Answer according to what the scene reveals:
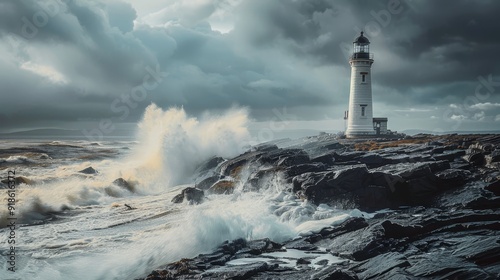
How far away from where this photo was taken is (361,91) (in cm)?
3750

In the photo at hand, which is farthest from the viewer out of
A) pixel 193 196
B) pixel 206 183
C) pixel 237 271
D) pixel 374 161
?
pixel 206 183

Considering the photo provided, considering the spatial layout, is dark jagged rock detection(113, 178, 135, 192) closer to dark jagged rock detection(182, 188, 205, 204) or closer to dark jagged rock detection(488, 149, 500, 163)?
dark jagged rock detection(182, 188, 205, 204)

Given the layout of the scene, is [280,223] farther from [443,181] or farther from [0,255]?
[0,255]

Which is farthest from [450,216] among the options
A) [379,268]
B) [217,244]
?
[217,244]

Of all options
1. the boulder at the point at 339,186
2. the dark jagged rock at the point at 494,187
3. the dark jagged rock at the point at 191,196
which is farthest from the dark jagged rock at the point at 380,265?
the dark jagged rock at the point at 191,196

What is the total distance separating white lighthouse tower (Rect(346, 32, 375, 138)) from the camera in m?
37.3

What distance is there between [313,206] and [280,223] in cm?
229

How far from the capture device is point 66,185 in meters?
26.9

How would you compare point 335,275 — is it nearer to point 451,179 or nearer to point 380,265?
point 380,265

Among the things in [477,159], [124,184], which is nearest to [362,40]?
[477,159]

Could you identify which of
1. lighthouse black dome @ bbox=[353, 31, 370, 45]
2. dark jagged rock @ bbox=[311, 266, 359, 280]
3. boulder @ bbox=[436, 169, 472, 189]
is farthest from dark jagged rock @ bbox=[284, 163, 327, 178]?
lighthouse black dome @ bbox=[353, 31, 370, 45]

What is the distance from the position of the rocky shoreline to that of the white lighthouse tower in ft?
49.7

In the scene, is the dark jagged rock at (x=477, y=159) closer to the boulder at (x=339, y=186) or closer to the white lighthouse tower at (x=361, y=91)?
the boulder at (x=339, y=186)

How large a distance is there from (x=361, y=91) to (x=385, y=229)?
90.0ft
